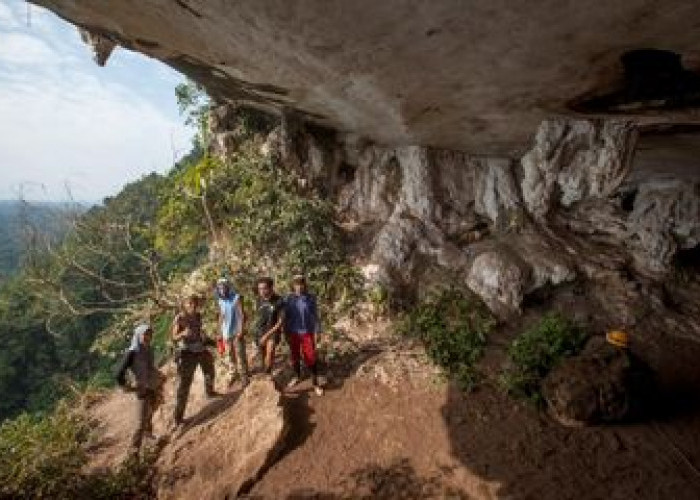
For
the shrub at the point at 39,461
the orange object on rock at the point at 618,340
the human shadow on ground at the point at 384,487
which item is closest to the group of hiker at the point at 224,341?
the shrub at the point at 39,461

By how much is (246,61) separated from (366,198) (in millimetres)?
5779

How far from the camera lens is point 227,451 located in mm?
7695

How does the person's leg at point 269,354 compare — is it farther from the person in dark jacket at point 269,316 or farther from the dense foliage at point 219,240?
the dense foliage at point 219,240

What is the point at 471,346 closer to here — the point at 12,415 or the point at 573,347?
the point at 573,347

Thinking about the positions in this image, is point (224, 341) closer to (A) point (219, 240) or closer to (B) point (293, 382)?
(B) point (293, 382)

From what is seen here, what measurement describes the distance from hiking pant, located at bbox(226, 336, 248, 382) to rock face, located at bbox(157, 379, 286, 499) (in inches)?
37.8

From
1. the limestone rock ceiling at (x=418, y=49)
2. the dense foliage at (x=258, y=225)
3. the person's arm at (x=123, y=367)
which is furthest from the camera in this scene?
the dense foliage at (x=258, y=225)

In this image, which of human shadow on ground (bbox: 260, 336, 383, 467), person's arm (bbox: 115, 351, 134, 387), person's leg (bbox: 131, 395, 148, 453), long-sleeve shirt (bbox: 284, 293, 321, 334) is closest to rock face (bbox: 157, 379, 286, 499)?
human shadow on ground (bbox: 260, 336, 383, 467)

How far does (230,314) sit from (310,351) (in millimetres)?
1548

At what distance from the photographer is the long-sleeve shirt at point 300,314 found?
870 centimetres

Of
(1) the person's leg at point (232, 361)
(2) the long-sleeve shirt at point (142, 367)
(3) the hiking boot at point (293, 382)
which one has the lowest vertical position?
(3) the hiking boot at point (293, 382)

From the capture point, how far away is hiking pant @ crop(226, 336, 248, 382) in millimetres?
9219

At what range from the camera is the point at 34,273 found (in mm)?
12969

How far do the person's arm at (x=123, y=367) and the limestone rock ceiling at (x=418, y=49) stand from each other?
186 inches
